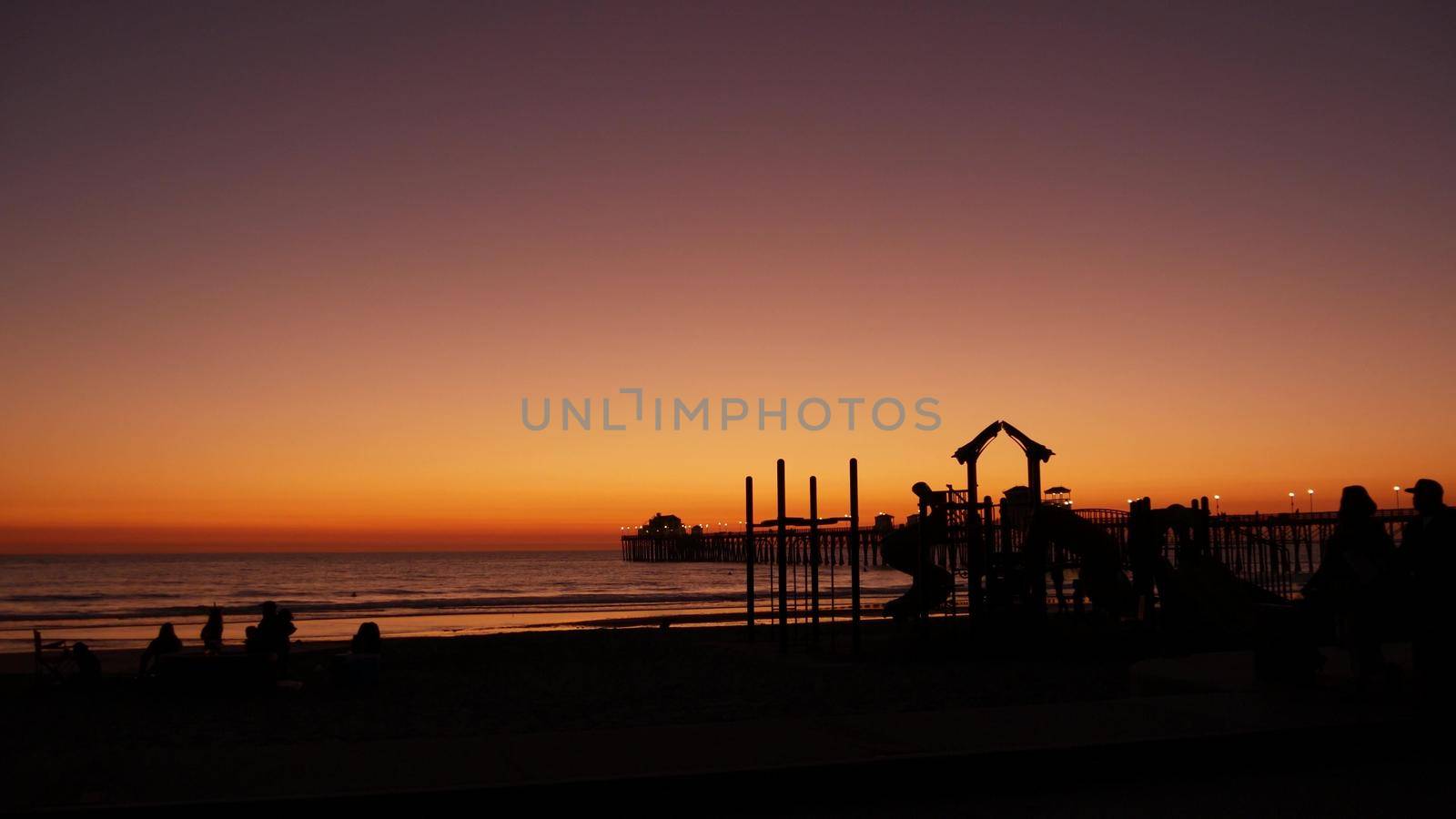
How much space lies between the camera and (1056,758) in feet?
22.9

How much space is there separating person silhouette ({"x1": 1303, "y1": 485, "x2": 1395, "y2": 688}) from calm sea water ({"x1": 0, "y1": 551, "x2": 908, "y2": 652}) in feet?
85.9

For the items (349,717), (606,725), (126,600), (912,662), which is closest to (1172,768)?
(606,725)

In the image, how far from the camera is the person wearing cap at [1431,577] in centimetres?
794

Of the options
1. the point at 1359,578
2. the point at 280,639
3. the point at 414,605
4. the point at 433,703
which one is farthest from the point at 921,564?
the point at 414,605

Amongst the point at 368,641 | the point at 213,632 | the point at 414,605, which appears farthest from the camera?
the point at 414,605

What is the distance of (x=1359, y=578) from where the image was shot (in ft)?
27.9

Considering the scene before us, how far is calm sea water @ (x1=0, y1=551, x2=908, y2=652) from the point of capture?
121 ft

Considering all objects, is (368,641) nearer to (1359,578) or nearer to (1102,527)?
(1359,578)

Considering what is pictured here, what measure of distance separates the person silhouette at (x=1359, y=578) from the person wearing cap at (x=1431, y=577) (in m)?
0.24

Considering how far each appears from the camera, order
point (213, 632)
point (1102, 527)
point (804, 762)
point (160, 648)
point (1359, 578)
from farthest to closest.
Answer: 1. point (1102, 527)
2. point (213, 632)
3. point (160, 648)
4. point (1359, 578)
5. point (804, 762)

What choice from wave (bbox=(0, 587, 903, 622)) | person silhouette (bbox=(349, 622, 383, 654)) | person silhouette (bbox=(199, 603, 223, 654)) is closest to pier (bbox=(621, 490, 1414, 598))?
wave (bbox=(0, 587, 903, 622))

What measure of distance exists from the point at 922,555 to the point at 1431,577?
1138cm

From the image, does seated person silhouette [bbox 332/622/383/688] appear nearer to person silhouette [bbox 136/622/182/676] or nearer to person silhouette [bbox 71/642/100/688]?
person silhouette [bbox 136/622/182/676]

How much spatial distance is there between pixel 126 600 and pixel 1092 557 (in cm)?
5337
